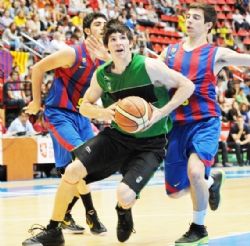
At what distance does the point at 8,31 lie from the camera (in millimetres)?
17156

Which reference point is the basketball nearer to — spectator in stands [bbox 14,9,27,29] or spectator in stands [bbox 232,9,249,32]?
spectator in stands [bbox 14,9,27,29]

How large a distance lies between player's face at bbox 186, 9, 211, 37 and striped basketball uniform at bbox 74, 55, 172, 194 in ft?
2.26

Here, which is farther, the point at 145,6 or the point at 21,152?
the point at 145,6

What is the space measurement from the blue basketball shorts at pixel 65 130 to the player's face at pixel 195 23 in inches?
55.5

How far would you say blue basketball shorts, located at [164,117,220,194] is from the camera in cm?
600

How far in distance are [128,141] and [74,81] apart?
52.8 inches

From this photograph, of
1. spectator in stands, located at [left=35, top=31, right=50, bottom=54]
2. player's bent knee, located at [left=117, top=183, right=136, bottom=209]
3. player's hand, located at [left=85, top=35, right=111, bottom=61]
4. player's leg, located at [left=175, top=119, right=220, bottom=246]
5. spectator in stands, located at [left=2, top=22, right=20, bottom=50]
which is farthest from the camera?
spectator in stands, located at [left=35, top=31, right=50, bottom=54]

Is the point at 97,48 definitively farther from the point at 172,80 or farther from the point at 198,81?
the point at 172,80

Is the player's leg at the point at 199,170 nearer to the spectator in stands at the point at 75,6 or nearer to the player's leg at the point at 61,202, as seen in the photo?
the player's leg at the point at 61,202

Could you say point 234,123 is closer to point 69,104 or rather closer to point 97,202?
point 97,202

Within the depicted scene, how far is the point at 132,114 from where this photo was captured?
17.7 ft

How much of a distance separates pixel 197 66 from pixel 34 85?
5.14ft

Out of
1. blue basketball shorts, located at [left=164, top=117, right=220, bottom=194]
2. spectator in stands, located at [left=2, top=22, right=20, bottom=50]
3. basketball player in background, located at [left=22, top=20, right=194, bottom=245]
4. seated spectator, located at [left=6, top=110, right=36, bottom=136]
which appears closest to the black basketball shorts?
→ basketball player in background, located at [left=22, top=20, right=194, bottom=245]

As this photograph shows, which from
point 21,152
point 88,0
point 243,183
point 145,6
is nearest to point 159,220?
point 243,183
